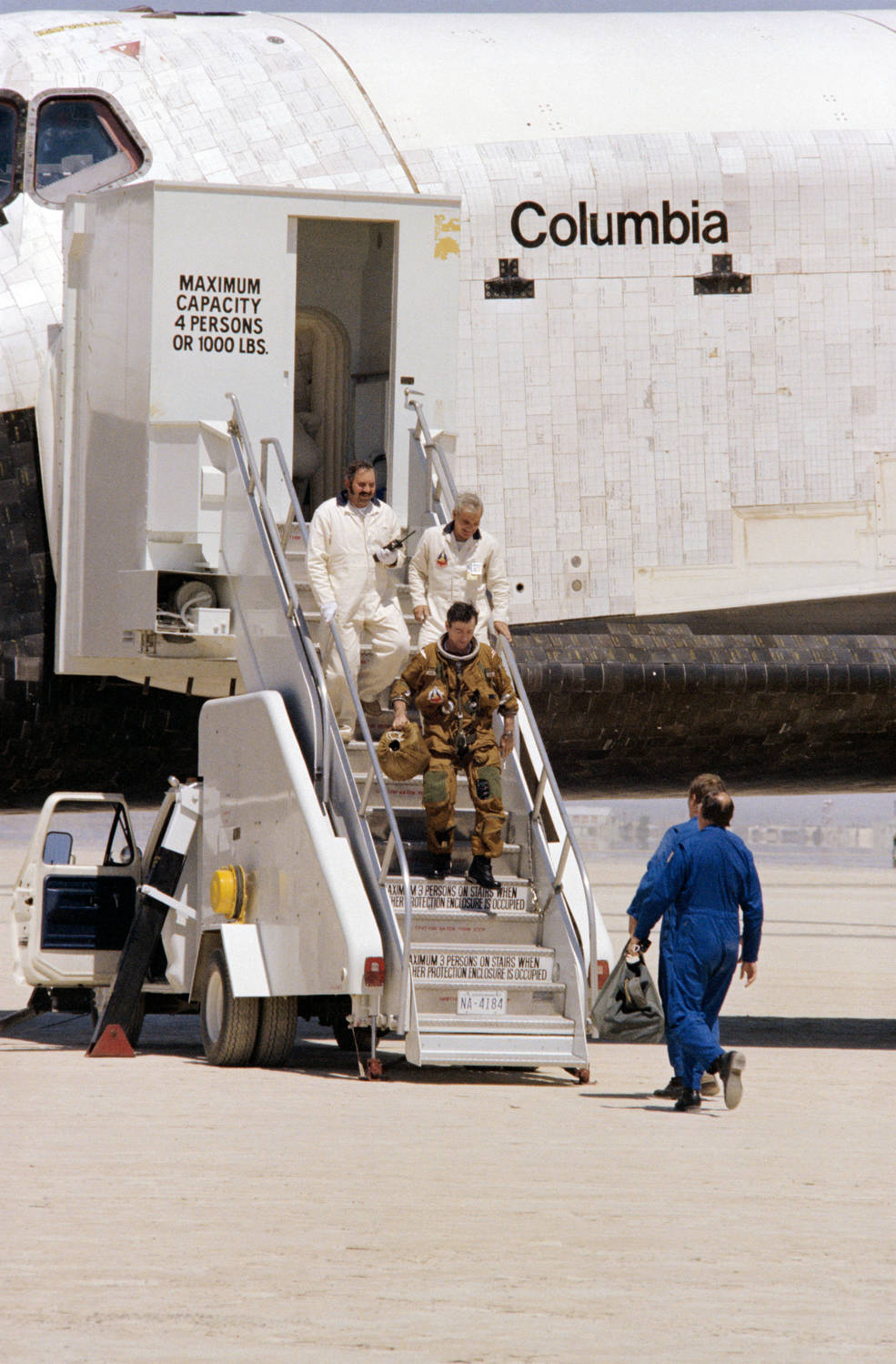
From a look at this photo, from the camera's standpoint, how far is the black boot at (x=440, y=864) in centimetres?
934

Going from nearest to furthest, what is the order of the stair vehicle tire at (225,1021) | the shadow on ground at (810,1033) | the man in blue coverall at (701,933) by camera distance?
the man in blue coverall at (701,933), the stair vehicle tire at (225,1021), the shadow on ground at (810,1033)

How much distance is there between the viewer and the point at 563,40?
11445mm

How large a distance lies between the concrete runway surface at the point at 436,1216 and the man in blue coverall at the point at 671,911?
209 millimetres

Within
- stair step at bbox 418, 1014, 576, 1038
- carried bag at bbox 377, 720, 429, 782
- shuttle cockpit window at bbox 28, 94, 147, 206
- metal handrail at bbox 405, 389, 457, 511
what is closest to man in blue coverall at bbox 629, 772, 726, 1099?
stair step at bbox 418, 1014, 576, 1038

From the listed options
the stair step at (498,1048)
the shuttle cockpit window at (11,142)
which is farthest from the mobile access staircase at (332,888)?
the shuttle cockpit window at (11,142)

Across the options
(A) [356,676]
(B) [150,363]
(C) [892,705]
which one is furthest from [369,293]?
(C) [892,705]

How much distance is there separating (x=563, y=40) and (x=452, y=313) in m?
2.31

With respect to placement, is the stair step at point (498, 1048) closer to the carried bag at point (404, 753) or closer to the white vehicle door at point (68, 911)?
the carried bag at point (404, 753)

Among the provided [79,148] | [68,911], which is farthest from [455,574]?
[68,911]

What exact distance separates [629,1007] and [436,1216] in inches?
122

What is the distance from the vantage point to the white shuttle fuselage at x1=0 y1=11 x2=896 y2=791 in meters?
10.7

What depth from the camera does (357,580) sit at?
9789 mm

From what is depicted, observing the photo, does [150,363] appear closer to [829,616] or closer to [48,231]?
[48,231]

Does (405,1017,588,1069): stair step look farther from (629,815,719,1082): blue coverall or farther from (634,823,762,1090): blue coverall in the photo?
(634,823,762,1090): blue coverall
